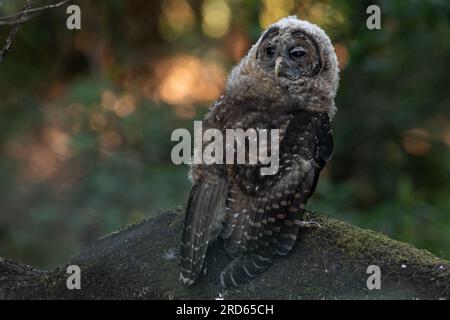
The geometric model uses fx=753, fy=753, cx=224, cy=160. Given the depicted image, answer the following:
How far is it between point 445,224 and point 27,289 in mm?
3997

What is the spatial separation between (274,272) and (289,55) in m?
1.23

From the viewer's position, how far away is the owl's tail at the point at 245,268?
11.7 ft

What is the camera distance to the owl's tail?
3.56m

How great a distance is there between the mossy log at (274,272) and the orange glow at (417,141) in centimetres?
358

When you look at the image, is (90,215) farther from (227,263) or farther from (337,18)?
(227,263)

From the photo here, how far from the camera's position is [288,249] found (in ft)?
12.1

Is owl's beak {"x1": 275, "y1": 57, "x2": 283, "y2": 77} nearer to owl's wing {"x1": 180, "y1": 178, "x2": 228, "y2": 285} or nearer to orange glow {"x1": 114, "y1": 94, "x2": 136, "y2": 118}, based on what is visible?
owl's wing {"x1": 180, "y1": 178, "x2": 228, "y2": 285}

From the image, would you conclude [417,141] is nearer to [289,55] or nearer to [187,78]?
[187,78]

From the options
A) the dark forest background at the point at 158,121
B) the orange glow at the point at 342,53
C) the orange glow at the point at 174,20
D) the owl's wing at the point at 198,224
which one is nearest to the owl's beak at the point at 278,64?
the owl's wing at the point at 198,224

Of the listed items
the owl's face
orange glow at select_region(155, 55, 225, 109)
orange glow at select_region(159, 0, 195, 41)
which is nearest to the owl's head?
the owl's face

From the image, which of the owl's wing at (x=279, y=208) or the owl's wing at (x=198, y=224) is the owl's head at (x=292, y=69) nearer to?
the owl's wing at (x=279, y=208)

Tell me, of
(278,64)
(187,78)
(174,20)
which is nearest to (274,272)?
(278,64)

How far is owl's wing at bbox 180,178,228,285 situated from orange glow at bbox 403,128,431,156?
3.96 meters

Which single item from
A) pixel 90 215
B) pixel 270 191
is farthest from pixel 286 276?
pixel 90 215
